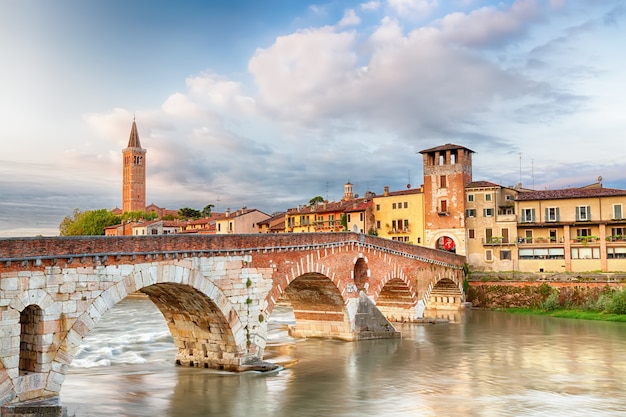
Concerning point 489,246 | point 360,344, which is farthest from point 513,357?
point 489,246

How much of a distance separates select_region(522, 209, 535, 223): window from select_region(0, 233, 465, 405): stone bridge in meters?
13.1

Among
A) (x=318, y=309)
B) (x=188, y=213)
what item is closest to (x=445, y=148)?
(x=318, y=309)

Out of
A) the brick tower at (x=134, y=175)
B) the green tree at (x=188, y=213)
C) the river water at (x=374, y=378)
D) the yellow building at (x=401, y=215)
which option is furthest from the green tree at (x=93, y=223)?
the river water at (x=374, y=378)

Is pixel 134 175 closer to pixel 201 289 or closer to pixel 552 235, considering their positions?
pixel 552 235

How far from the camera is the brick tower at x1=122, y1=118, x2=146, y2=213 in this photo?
431ft

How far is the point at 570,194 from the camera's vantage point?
45.8 meters

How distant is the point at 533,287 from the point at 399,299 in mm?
11238

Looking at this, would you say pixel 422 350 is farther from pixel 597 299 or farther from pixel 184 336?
pixel 597 299

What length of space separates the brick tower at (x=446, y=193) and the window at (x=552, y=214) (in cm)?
615

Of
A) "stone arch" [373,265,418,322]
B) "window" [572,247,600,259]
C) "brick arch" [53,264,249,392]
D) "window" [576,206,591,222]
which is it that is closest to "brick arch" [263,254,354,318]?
"brick arch" [53,264,249,392]

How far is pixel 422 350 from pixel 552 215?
23278 mm

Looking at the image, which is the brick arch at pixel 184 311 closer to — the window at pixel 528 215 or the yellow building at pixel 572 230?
the yellow building at pixel 572 230

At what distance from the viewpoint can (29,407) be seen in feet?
48.2

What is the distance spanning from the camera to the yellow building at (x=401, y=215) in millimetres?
51094
